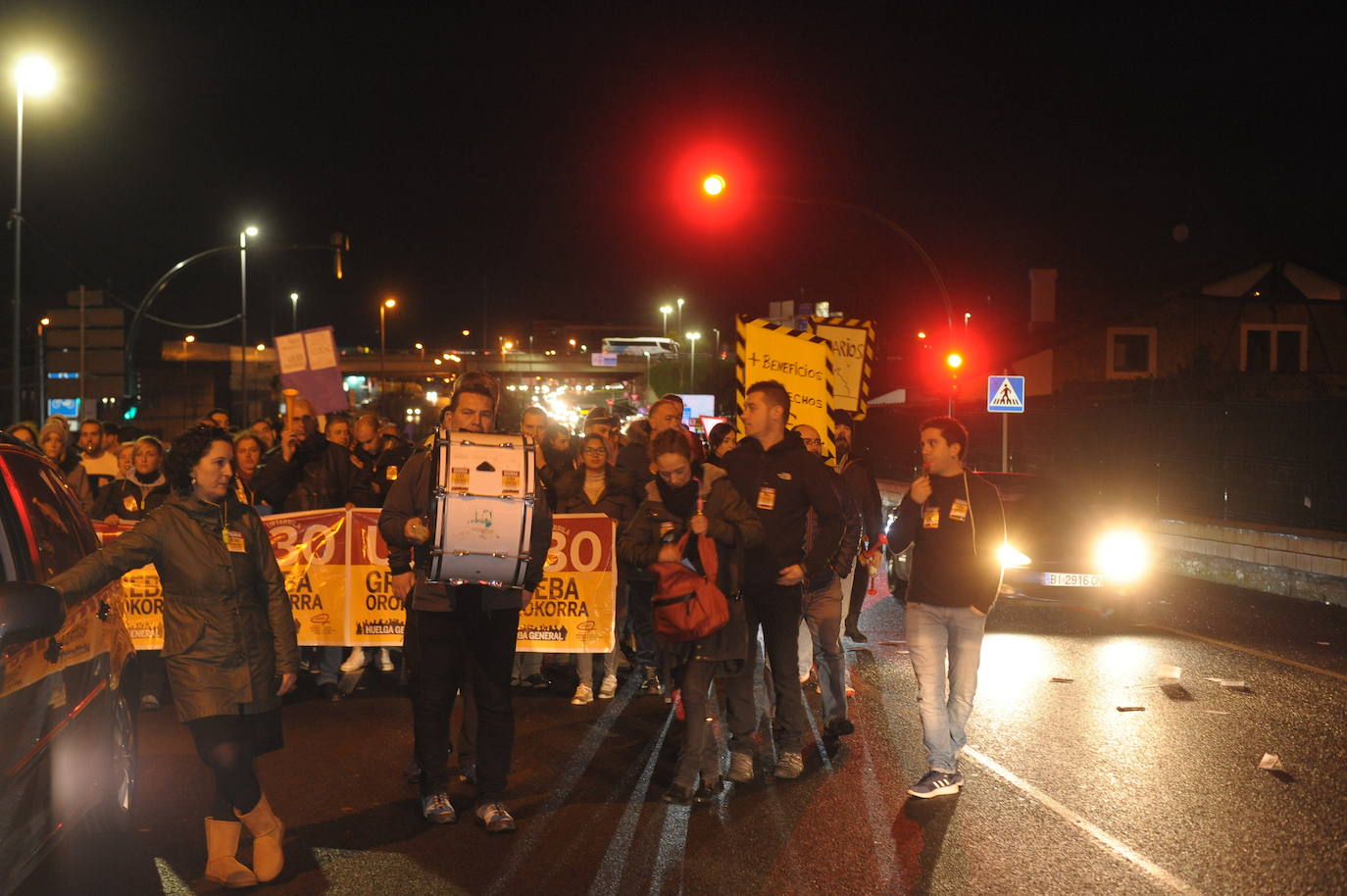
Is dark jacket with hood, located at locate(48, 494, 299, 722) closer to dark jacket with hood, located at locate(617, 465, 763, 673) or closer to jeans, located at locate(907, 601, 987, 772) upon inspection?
dark jacket with hood, located at locate(617, 465, 763, 673)

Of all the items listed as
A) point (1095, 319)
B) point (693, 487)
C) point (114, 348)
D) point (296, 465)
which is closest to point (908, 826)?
point (693, 487)

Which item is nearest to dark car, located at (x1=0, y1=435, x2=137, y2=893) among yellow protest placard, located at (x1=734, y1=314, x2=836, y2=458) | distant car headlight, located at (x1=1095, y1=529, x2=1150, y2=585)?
yellow protest placard, located at (x1=734, y1=314, x2=836, y2=458)

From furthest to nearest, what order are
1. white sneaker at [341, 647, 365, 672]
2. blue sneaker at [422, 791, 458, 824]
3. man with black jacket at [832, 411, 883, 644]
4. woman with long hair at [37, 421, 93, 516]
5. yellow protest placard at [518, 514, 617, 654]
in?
woman with long hair at [37, 421, 93, 516] → man with black jacket at [832, 411, 883, 644] → white sneaker at [341, 647, 365, 672] → yellow protest placard at [518, 514, 617, 654] → blue sneaker at [422, 791, 458, 824]

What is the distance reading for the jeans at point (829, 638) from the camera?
25.5 feet

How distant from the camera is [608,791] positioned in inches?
264

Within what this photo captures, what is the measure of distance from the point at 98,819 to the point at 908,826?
12.0 feet

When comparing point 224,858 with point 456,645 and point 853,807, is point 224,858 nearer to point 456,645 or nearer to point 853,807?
point 456,645

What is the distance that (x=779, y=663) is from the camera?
718 centimetres

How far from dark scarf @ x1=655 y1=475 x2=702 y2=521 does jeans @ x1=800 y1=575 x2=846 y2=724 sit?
1.43m

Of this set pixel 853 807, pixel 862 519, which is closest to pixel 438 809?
pixel 853 807

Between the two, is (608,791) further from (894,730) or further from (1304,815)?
(1304,815)

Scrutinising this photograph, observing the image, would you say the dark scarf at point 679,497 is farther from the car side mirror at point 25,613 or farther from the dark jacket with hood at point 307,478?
the dark jacket with hood at point 307,478

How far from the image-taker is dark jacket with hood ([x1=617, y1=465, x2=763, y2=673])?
259 inches

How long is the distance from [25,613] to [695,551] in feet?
11.9
